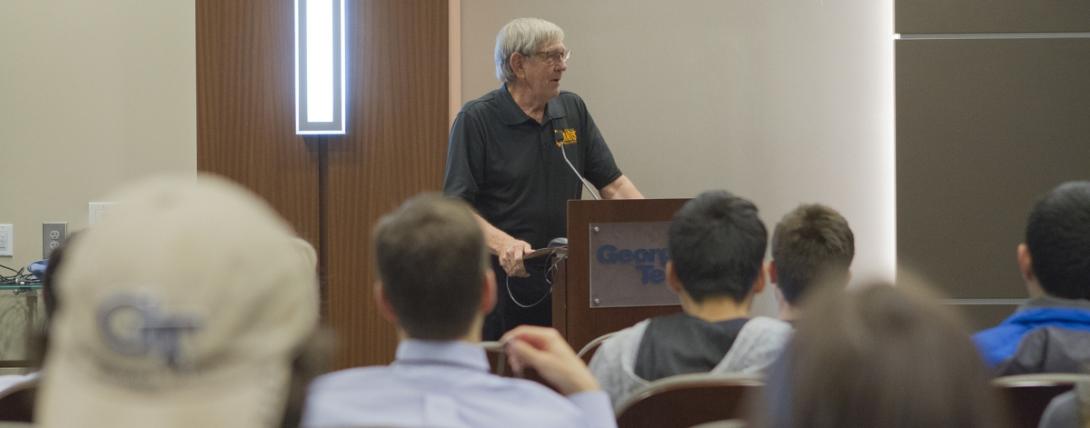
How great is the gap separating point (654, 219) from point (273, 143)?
1.88 meters

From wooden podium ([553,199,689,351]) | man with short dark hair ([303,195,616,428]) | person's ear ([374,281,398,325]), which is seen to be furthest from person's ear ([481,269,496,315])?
wooden podium ([553,199,689,351])

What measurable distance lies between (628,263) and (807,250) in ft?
3.09

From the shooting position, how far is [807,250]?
2334mm

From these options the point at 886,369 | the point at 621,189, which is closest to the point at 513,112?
the point at 621,189

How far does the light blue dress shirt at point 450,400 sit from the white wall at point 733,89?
3.45m

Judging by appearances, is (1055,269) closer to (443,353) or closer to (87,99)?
(443,353)

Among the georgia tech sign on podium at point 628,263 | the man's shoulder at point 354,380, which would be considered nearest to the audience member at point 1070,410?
the man's shoulder at point 354,380

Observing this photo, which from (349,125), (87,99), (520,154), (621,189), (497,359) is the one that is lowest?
(497,359)

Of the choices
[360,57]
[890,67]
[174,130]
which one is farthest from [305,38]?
[890,67]

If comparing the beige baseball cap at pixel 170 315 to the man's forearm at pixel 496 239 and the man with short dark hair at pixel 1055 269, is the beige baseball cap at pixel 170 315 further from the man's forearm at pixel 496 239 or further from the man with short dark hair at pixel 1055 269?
the man's forearm at pixel 496 239

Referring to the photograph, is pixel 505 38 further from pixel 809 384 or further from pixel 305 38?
pixel 809 384

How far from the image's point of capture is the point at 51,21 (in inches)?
188

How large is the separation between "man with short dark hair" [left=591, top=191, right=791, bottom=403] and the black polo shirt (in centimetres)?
172

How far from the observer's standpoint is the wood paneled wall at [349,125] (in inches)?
175
